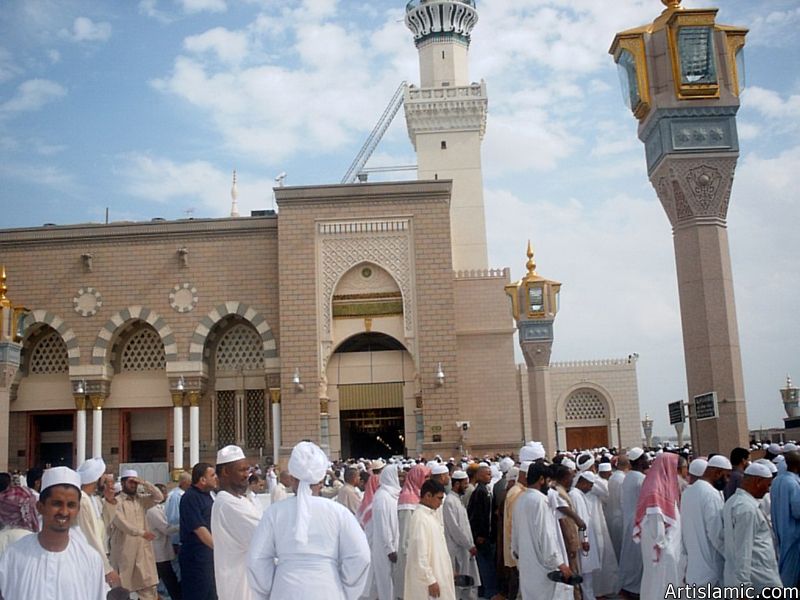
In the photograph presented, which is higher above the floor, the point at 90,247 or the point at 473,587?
the point at 90,247

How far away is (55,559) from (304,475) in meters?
0.98

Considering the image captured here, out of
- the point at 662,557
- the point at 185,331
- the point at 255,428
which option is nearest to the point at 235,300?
the point at 185,331

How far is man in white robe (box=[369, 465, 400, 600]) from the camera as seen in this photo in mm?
6316

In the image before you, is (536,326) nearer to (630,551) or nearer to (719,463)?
(630,551)

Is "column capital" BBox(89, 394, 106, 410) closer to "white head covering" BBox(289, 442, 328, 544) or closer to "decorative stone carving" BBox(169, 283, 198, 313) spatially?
"decorative stone carving" BBox(169, 283, 198, 313)

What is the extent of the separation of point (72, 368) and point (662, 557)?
19.2 metres

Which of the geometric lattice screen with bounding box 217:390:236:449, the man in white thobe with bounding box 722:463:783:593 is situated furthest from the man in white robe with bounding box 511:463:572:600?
the geometric lattice screen with bounding box 217:390:236:449

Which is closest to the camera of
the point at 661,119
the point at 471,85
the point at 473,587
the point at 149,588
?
the point at 149,588

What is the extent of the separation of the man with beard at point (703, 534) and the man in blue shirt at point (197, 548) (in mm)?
2835

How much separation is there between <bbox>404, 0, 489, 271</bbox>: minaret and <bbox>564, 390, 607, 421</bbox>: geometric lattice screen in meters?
5.67

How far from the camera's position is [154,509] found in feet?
23.5

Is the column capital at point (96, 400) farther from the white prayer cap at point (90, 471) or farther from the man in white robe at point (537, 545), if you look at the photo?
the man in white robe at point (537, 545)

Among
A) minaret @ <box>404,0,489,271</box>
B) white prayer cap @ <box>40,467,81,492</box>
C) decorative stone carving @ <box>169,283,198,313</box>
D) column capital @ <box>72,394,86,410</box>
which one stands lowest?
white prayer cap @ <box>40,467,81,492</box>

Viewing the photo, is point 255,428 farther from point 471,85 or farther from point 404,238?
point 471,85
